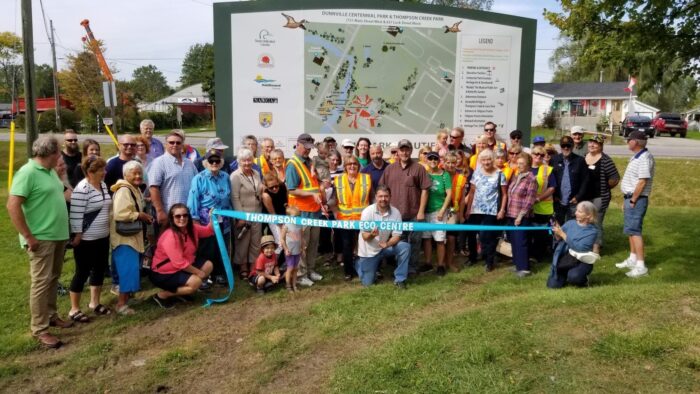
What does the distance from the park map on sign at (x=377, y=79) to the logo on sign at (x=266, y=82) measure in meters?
0.46

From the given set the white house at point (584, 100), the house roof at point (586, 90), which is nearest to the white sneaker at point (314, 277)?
the white house at point (584, 100)

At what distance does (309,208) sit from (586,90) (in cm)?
5372

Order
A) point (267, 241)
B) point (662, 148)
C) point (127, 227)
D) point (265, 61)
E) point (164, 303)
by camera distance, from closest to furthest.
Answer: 1. point (127, 227)
2. point (164, 303)
3. point (267, 241)
4. point (265, 61)
5. point (662, 148)

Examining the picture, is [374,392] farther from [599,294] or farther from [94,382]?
[599,294]

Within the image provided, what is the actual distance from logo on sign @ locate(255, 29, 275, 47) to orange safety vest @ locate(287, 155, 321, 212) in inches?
81.9

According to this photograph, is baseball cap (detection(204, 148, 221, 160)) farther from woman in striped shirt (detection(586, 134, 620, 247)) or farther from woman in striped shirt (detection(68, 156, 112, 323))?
woman in striped shirt (detection(586, 134, 620, 247))

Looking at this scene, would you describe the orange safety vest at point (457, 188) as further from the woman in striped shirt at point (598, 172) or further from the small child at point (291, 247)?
the small child at point (291, 247)

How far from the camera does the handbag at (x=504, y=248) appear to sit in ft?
24.2

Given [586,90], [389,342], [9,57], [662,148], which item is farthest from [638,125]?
[9,57]

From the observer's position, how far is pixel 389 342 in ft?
14.9

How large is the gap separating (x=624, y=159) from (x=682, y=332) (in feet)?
47.1

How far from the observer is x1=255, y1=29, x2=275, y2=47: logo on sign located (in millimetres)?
7504

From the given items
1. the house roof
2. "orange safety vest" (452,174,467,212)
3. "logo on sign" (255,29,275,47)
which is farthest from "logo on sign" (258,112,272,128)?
→ the house roof

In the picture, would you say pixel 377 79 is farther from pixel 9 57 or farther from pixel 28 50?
pixel 9 57
